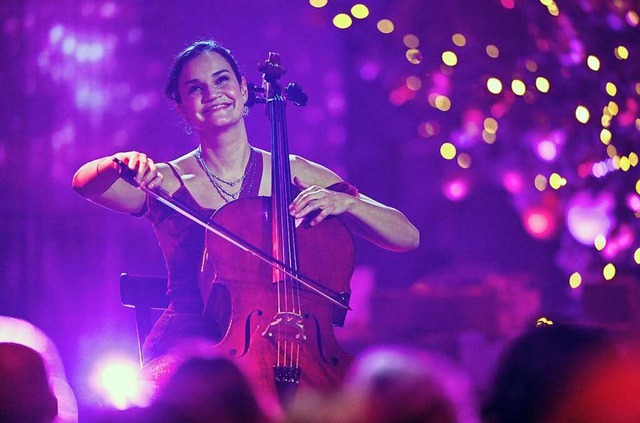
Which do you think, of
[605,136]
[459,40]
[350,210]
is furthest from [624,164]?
[350,210]

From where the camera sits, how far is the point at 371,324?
13.8ft

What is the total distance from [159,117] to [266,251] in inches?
46.6

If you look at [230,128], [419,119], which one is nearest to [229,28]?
[230,128]

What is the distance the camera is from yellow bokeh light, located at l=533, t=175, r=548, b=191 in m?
4.55

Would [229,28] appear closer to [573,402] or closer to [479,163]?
[479,163]

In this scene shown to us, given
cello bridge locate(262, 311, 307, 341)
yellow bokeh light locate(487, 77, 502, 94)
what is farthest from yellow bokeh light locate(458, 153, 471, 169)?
cello bridge locate(262, 311, 307, 341)

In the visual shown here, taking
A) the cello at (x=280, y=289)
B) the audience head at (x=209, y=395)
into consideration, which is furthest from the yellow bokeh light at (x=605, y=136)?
the audience head at (x=209, y=395)

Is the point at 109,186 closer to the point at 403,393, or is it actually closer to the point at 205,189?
the point at 205,189

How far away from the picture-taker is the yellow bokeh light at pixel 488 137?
4.47m

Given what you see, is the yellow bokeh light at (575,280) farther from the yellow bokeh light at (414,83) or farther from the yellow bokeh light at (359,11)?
the yellow bokeh light at (359,11)

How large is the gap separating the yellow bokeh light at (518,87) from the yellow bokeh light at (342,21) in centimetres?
97

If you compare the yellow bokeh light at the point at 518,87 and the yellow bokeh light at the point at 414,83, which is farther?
the yellow bokeh light at the point at 518,87

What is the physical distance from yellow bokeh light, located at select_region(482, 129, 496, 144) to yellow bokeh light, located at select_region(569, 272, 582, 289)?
83cm

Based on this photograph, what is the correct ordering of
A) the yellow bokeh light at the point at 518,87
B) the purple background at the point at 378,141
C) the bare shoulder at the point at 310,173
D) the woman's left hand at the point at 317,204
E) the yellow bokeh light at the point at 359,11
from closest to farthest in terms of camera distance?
the woman's left hand at the point at 317,204
the bare shoulder at the point at 310,173
the purple background at the point at 378,141
the yellow bokeh light at the point at 359,11
the yellow bokeh light at the point at 518,87
